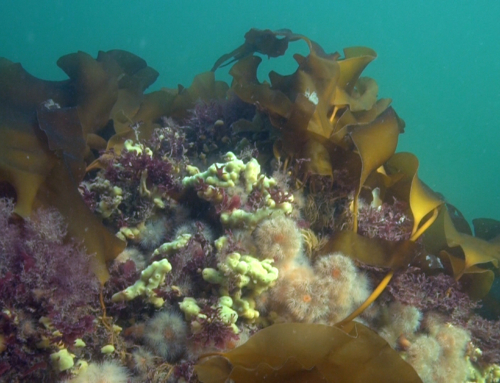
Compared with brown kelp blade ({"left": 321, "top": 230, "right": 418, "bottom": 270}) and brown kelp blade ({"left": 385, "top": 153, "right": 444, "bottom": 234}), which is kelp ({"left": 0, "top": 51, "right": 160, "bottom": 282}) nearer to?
brown kelp blade ({"left": 321, "top": 230, "right": 418, "bottom": 270})

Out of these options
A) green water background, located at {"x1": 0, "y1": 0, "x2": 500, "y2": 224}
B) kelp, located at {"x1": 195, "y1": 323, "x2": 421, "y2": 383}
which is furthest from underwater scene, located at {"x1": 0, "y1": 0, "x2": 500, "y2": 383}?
green water background, located at {"x1": 0, "y1": 0, "x2": 500, "y2": 224}

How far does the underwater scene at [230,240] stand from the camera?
157 cm

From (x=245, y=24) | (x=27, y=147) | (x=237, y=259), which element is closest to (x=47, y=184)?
(x=27, y=147)

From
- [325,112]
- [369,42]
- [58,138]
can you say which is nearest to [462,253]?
[325,112]

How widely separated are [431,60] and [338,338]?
349ft

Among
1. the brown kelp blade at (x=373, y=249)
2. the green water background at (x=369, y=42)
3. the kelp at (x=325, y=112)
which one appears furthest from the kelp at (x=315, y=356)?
the green water background at (x=369, y=42)

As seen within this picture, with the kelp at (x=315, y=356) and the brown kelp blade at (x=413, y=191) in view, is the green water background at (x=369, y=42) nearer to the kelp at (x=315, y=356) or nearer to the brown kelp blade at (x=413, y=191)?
the brown kelp blade at (x=413, y=191)

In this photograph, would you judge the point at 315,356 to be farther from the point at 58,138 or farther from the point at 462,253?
the point at 58,138

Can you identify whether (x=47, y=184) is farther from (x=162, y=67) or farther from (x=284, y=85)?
(x=162, y=67)

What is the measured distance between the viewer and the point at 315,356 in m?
1.56

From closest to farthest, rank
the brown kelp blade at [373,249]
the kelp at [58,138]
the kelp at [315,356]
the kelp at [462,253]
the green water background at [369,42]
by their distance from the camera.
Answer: the kelp at [315,356], the kelp at [58,138], the brown kelp blade at [373,249], the kelp at [462,253], the green water background at [369,42]

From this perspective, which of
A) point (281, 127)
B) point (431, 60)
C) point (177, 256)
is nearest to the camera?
point (177, 256)

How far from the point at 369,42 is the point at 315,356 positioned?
111387mm

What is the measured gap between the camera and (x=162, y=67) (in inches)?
2931
